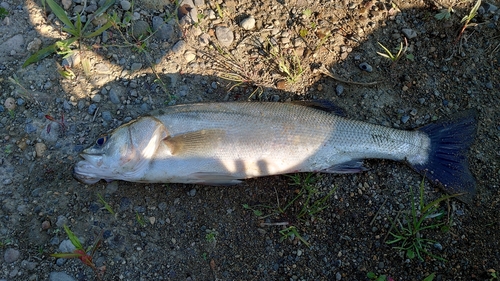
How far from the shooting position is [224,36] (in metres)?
4.87

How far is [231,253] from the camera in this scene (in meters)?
4.11

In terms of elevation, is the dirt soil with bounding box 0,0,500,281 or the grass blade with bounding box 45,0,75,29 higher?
the grass blade with bounding box 45,0,75,29

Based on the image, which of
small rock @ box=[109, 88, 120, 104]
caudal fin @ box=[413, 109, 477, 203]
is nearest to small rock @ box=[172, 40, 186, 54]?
small rock @ box=[109, 88, 120, 104]

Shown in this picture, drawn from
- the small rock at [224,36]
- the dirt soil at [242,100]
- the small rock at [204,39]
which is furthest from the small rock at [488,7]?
the small rock at [204,39]

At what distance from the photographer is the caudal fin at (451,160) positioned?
429 cm

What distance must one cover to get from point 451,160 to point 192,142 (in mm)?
2697

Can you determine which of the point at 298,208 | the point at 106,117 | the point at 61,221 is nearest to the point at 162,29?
the point at 106,117

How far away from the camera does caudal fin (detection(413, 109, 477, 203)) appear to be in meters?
4.29

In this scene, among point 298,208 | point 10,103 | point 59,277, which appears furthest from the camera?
point 10,103

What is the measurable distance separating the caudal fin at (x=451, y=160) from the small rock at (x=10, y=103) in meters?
4.38

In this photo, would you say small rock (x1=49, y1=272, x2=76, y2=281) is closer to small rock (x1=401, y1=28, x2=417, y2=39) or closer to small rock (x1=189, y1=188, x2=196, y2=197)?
small rock (x1=189, y1=188, x2=196, y2=197)

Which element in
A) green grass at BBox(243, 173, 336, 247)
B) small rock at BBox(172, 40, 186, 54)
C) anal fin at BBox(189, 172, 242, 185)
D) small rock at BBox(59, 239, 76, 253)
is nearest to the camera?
small rock at BBox(59, 239, 76, 253)

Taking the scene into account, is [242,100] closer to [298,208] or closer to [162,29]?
[162,29]

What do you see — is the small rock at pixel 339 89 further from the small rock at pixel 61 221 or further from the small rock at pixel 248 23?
the small rock at pixel 61 221
